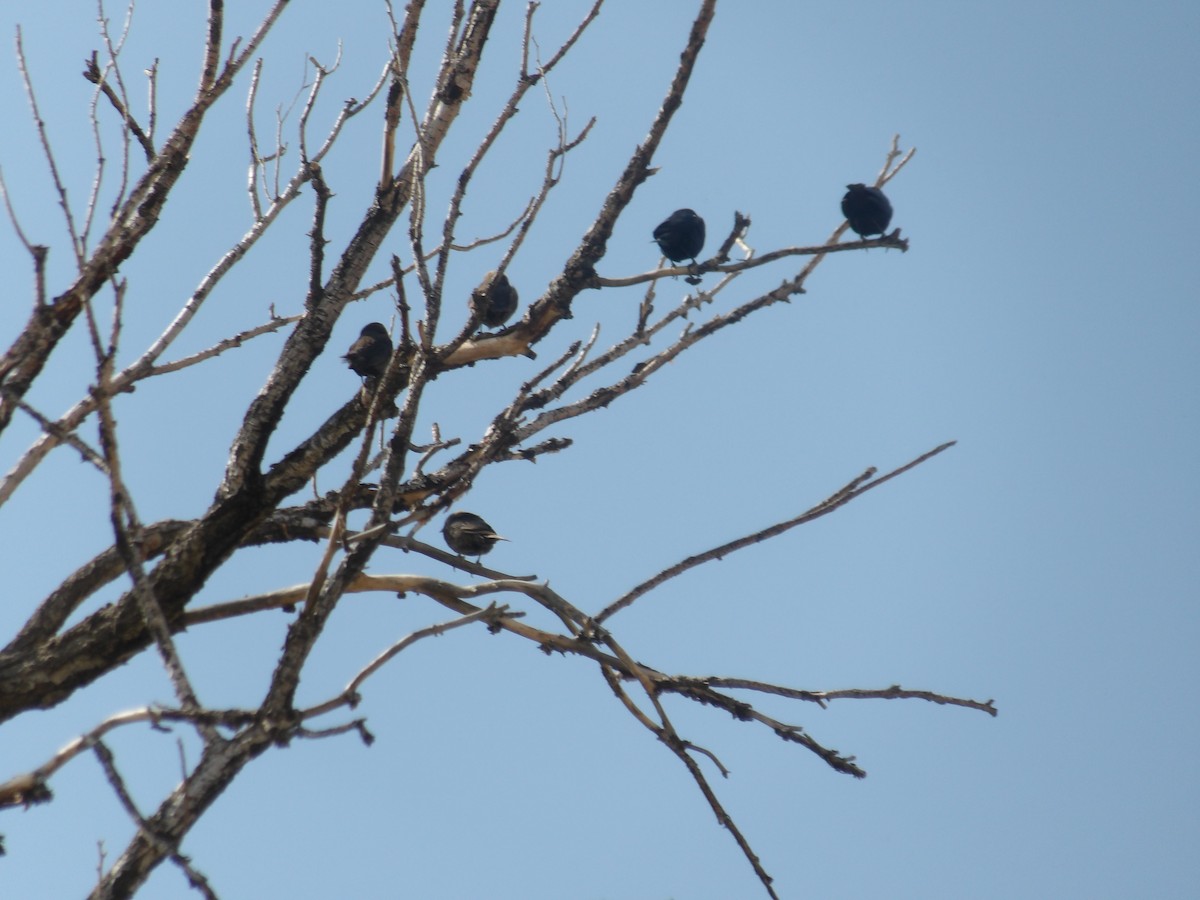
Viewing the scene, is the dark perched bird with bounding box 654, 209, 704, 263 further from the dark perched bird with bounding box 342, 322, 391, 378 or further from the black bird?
the dark perched bird with bounding box 342, 322, 391, 378

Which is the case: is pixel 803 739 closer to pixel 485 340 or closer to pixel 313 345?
pixel 485 340

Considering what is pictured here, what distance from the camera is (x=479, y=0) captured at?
153 inches

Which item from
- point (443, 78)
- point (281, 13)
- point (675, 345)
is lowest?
point (675, 345)

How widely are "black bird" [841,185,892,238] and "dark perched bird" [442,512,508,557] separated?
1.79 metres

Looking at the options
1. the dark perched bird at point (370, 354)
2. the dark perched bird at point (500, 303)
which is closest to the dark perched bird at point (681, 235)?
the dark perched bird at point (500, 303)

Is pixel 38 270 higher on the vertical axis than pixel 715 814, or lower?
higher

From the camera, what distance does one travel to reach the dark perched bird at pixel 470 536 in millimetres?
4871

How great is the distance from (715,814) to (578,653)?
22.9 inches

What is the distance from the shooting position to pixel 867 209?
4.45 meters

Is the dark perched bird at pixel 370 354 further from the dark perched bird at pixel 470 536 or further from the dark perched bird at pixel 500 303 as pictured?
the dark perched bird at pixel 470 536

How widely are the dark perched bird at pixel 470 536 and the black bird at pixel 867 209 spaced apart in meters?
1.79

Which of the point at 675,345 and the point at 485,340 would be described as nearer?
the point at 675,345

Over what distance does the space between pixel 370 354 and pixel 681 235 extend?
1296 millimetres

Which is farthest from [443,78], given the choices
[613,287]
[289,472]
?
[289,472]
